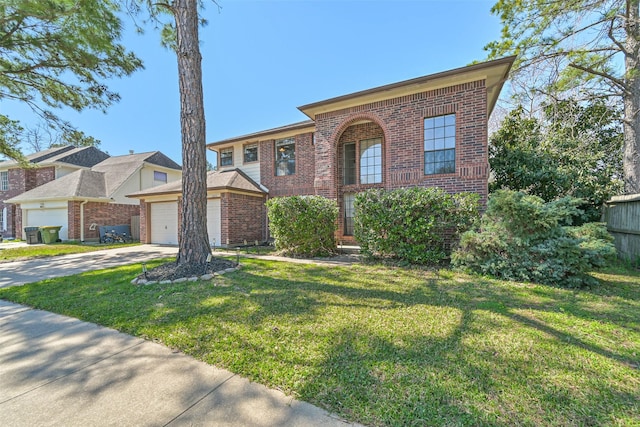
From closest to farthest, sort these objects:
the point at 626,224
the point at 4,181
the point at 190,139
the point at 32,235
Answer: the point at 190,139 → the point at 626,224 → the point at 32,235 → the point at 4,181

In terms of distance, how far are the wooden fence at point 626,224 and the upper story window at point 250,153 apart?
13567 millimetres

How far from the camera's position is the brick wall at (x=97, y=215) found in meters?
15.0

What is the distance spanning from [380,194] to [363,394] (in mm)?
5830

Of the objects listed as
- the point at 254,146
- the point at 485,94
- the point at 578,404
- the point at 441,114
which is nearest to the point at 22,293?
the point at 578,404

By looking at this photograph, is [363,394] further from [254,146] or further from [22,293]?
[254,146]

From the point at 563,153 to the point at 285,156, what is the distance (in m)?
11.2

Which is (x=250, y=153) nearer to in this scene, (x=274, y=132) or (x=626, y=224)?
(x=274, y=132)

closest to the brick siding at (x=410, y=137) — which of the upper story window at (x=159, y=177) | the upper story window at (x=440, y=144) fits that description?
the upper story window at (x=440, y=144)

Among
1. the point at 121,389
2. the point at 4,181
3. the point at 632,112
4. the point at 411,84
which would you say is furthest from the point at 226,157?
the point at 4,181

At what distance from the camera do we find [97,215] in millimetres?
15727

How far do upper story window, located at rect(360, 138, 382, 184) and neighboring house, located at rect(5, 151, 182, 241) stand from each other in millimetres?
15686

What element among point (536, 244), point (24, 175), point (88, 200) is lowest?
point (536, 244)

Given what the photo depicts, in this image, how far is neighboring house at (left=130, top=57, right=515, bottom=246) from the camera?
25.7 feet

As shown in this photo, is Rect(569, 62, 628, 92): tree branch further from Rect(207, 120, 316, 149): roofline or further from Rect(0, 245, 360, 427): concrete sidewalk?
Rect(0, 245, 360, 427): concrete sidewalk
